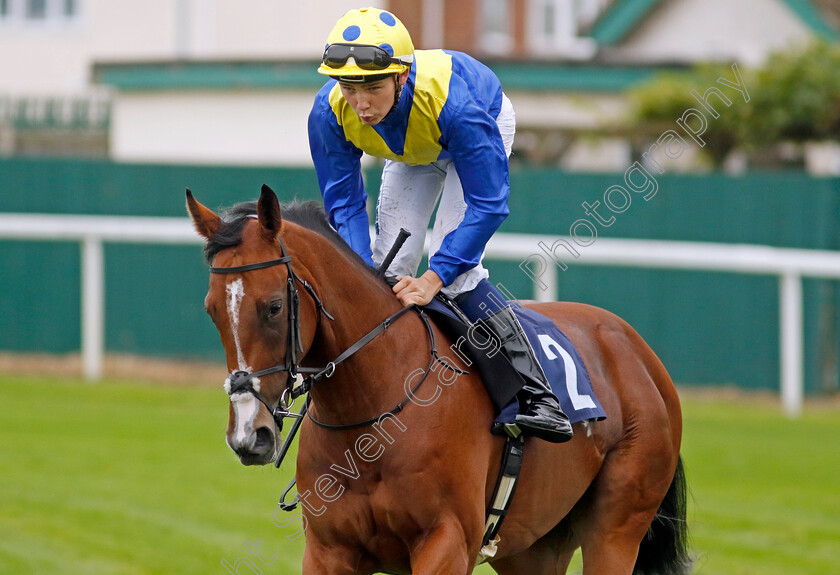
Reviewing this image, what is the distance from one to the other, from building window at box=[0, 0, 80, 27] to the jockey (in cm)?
2044

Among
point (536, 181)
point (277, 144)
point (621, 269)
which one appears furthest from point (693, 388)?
point (277, 144)

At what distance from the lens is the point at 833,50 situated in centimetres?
1324

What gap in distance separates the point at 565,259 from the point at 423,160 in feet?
21.9

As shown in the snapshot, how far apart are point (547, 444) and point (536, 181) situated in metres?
7.39

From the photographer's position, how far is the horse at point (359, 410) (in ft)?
10.4

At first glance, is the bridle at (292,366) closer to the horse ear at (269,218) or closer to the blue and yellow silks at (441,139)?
the horse ear at (269,218)

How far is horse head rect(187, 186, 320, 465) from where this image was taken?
10.2ft

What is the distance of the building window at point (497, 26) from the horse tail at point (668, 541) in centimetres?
1795

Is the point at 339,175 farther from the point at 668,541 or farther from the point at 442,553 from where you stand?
the point at 668,541

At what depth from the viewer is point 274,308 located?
3.19m

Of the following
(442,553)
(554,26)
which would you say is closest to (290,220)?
(442,553)

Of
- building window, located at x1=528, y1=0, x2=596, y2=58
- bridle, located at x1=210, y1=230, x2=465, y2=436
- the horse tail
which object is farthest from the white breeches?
building window, located at x1=528, y1=0, x2=596, y2=58

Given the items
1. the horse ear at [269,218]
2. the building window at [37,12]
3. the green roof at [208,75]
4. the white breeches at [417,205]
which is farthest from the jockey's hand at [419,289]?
the building window at [37,12]

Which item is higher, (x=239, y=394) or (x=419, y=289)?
(x=419, y=289)
